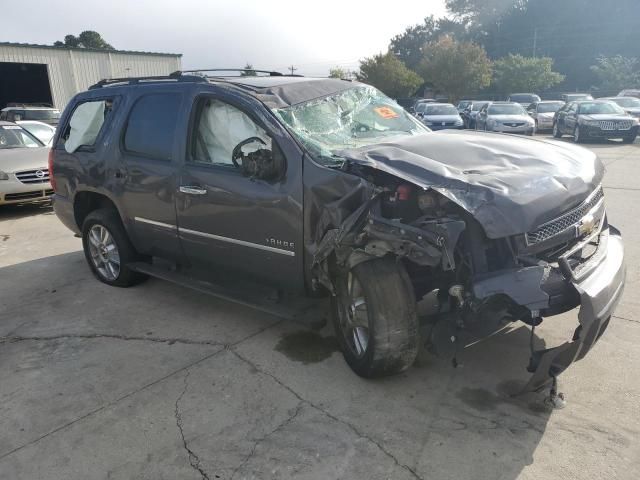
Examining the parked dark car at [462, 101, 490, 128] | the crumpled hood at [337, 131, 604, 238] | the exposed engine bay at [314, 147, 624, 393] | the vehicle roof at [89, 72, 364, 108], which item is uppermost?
the vehicle roof at [89, 72, 364, 108]

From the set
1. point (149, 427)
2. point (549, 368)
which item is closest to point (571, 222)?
point (549, 368)

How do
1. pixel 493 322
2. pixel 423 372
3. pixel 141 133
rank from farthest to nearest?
1. pixel 141 133
2. pixel 423 372
3. pixel 493 322

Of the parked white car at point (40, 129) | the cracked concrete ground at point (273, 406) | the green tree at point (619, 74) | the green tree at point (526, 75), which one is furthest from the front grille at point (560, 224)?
the green tree at point (526, 75)

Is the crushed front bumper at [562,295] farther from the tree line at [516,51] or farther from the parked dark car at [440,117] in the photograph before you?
the tree line at [516,51]

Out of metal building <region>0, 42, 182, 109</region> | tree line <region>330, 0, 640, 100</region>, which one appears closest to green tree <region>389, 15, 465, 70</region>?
tree line <region>330, 0, 640, 100</region>

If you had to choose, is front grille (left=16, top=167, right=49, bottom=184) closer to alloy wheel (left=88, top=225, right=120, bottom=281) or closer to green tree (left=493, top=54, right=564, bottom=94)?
alloy wheel (left=88, top=225, right=120, bottom=281)

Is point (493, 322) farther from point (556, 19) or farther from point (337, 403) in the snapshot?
point (556, 19)

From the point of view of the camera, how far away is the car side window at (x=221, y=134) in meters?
3.80

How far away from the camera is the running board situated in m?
3.60

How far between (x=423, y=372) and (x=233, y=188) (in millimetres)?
1870

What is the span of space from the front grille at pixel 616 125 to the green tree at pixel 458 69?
28.9 meters

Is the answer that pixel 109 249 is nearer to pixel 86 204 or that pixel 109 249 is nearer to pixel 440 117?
pixel 86 204

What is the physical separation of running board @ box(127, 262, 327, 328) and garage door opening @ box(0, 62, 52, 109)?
104 feet

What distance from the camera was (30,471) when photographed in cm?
268
